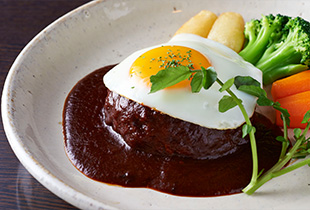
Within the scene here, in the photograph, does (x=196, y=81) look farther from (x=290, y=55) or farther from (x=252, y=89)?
(x=290, y=55)

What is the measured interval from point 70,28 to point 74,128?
1466mm

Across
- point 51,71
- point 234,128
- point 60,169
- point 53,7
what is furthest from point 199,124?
point 53,7

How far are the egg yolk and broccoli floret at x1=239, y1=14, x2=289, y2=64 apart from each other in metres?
0.95

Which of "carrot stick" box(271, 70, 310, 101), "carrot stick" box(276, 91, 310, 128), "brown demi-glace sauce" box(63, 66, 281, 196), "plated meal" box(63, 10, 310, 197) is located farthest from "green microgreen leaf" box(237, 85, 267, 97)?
"carrot stick" box(271, 70, 310, 101)

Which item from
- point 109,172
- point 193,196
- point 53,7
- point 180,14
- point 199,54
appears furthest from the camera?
point 53,7

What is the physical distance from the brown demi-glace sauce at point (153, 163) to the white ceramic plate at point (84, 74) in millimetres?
79

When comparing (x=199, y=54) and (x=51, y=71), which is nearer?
(x=199, y=54)

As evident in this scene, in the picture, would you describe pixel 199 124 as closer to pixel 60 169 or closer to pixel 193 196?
pixel 193 196

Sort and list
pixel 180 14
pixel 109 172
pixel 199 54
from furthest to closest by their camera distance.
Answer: pixel 180 14, pixel 199 54, pixel 109 172

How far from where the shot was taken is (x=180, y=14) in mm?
4949

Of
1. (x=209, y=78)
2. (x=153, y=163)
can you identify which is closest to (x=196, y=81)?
(x=209, y=78)

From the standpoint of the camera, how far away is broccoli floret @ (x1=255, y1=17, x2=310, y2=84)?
12.7 feet

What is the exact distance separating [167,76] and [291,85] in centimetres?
161

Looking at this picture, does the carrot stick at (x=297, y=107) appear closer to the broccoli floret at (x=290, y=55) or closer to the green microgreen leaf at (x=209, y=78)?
the broccoli floret at (x=290, y=55)
